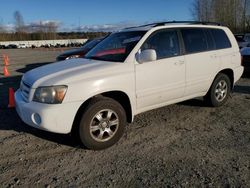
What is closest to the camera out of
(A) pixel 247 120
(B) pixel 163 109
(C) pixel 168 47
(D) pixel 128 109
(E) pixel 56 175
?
(E) pixel 56 175

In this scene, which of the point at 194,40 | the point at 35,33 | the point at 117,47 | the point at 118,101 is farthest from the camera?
the point at 35,33

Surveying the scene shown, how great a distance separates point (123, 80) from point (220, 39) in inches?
114

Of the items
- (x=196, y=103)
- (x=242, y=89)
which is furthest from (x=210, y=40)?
(x=242, y=89)

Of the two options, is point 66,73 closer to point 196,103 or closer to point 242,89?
point 196,103

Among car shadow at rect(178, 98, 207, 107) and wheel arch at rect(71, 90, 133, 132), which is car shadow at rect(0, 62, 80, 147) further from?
car shadow at rect(178, 98, 207, 107)

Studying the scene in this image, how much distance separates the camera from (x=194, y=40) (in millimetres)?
6215

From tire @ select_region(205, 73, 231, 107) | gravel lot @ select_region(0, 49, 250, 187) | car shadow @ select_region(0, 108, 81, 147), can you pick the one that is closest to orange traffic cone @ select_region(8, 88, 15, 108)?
car shadow @ select_region(0, 108, 81, 147)

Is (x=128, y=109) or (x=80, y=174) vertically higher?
(x=128, y=109)

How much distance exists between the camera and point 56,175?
4.06 metres

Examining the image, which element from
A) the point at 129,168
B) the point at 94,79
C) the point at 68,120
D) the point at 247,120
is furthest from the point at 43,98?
the point at 247,120

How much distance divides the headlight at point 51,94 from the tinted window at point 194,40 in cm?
266

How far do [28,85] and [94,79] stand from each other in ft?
3.49

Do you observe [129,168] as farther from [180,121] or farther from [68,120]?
[180,121]

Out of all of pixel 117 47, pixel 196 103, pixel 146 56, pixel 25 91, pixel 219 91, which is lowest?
pixel 196 103
